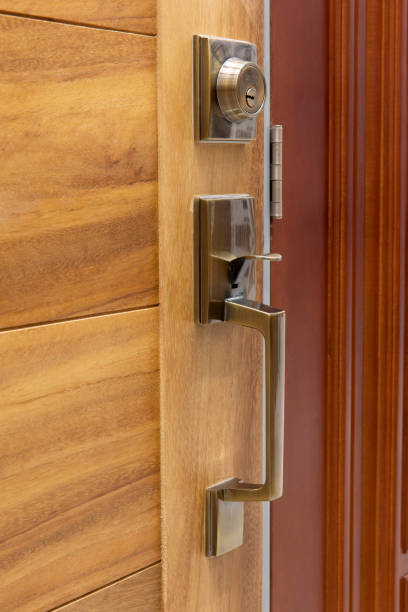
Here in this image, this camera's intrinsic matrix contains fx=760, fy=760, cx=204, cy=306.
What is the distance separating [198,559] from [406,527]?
0.42 m

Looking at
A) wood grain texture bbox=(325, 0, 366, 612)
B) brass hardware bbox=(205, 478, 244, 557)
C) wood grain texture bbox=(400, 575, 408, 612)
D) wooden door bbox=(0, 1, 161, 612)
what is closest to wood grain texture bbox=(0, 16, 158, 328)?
wooden door bbox=(0, 1, 161, 612)

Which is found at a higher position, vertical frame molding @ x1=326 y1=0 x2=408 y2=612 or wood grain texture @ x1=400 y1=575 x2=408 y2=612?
vertical frame molding @ x1=326 y1=0 x2=408 y2=612

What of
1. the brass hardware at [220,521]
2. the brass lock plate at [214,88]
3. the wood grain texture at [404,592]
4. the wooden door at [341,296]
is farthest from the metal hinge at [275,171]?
the wood grain texture at [404,592]

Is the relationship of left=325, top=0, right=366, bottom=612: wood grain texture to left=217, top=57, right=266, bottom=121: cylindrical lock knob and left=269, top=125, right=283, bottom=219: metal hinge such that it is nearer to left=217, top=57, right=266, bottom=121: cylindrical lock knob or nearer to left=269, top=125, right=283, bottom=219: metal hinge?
left=269, top=125, right=283, bottom=219: metal hinge

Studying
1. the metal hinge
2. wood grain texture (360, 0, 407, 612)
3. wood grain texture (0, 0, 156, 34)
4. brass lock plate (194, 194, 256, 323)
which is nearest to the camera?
wood grain texture (0, 0, 156, 34)

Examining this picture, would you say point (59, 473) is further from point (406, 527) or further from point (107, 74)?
point (406, 527)

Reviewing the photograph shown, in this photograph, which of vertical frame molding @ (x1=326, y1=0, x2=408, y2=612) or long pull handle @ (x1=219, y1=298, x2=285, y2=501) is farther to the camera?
vertical frame molding @ (x1=326, y1=0, x2=408, y2=612)

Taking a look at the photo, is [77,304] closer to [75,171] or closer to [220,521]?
[75,171]

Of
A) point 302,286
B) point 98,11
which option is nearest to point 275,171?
point 302,286

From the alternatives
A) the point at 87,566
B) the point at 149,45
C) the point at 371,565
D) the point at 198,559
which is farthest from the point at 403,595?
the point at 149,45

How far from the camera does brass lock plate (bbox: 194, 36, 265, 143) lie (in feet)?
1.93

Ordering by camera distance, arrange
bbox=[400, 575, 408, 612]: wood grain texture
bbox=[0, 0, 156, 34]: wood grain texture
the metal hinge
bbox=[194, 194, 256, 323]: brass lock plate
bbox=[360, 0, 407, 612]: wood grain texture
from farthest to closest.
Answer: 1. bbox=[400, 575, 408, 612]: wood grain texture
2. bbox=[360, 0, 407, 612]: wood grain texture
3. the metal hinge
4. bbox=[194, 194, 256, 323]: brass lock plate
5. bbox=[0, 0, 156, 34]: wood grain texture

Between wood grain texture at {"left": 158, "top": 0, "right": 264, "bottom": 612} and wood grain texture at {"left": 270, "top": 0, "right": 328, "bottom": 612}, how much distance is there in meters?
0.14

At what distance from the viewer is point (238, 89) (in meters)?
0.59
